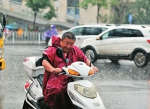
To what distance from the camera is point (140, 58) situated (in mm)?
18609

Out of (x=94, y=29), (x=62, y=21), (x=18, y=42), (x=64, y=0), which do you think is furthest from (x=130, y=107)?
(x=64, y=0)

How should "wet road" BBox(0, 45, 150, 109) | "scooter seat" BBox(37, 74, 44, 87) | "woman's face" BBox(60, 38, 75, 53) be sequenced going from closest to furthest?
"woman's face" BBox(60, 38, 75, 53)
"scooter seat" BBox(37, 74, 44, 87)
"wet road" BBox(0, 45, 150, 109)

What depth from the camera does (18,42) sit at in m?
36.7

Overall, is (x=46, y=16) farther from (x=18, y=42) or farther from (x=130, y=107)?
(x=130, y=107)

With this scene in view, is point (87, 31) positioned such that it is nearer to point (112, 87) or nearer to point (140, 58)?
point (140, 58)

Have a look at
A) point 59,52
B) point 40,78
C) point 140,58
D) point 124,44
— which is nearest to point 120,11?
point 124,44

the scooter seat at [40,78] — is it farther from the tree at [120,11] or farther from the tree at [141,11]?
the tree at [141,11]

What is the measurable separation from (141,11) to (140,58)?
35481mm

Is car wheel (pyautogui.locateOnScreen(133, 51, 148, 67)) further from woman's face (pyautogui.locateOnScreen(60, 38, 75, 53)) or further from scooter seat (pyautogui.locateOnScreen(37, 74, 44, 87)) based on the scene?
woman's face (pyautogui.locateOnScreen(60, 38, 75, 53))

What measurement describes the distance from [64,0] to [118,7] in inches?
337

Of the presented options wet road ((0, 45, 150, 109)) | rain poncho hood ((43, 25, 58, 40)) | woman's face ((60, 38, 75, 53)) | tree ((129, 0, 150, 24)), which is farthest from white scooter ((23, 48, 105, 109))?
tree ((129, 0, 150, 24))

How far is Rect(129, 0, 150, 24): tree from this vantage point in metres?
52.5

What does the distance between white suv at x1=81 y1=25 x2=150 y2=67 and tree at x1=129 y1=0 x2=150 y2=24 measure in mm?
33217

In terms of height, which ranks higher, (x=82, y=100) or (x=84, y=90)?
(x=84, y=90)
